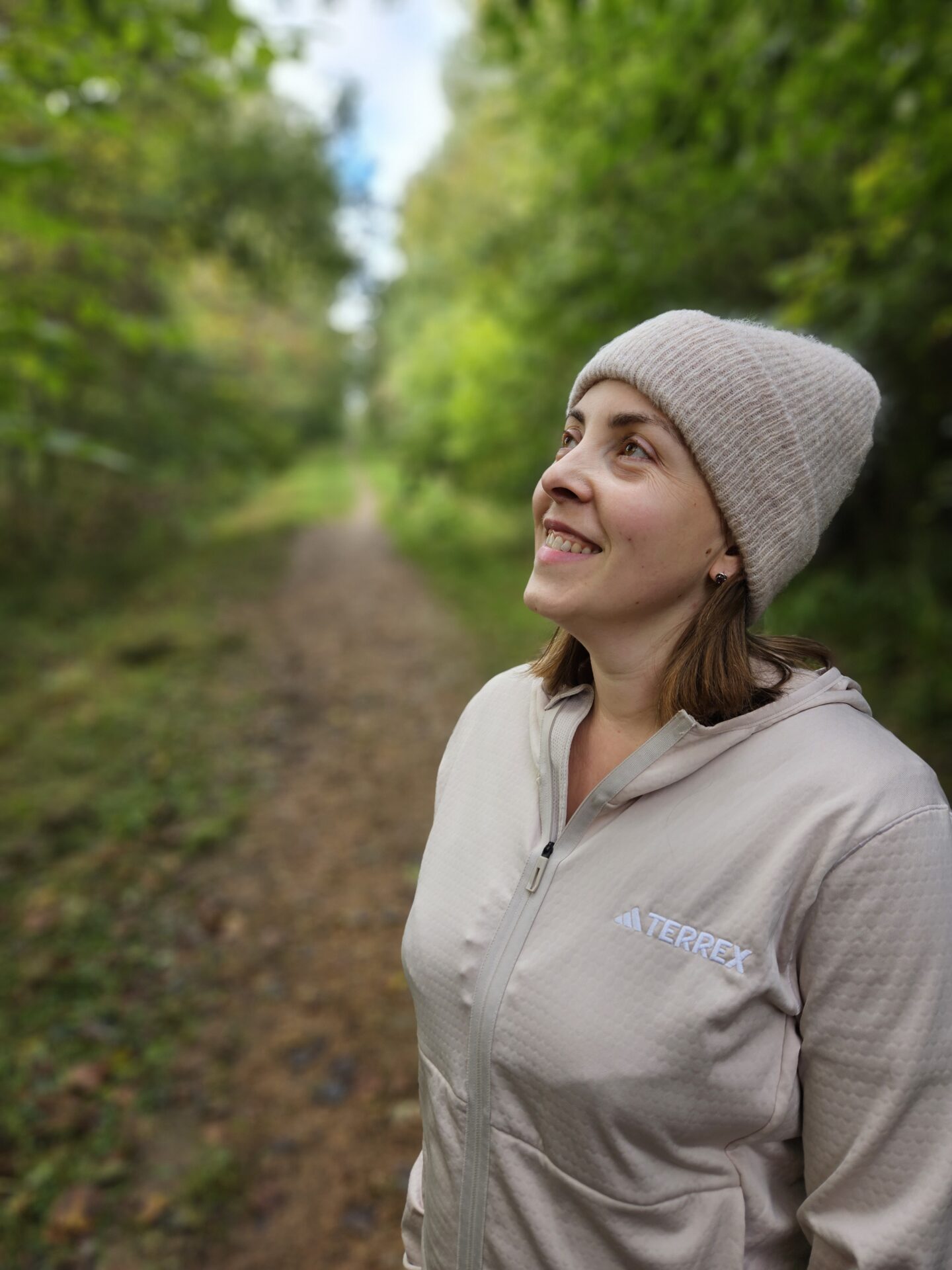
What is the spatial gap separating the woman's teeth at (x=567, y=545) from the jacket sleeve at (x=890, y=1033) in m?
0.60

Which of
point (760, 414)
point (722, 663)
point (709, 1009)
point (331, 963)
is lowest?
point (331, 963)

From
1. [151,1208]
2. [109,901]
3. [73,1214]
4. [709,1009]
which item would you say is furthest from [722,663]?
[109,901]

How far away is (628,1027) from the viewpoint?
44.6 inches

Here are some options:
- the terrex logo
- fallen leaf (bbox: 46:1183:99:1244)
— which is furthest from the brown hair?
fallen leaf (bbox: 46:1183:99:1244)

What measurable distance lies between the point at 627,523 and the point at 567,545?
0.41 feet

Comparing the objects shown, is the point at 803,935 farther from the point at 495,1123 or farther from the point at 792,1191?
the point at 495,1123

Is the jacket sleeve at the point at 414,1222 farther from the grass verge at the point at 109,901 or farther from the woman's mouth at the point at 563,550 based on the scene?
the grass verge at the point at 109,901

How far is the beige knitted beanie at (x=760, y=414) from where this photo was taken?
122 cm

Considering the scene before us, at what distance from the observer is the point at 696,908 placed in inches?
45.1

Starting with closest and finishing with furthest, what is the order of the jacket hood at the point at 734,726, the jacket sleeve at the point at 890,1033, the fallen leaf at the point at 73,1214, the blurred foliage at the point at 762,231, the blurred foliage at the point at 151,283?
1. the jacket sleeve at the point at 890,1033
2. the jacket hood at the point at 734,726
3. the fallen leaf at the point at 73,1214
4. the blurred foliage at the point at 762,231
5. the blurred foliage at the point at 151,283

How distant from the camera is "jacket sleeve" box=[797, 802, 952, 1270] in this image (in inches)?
40.6

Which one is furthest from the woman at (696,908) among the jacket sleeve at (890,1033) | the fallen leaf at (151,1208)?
the fallen leaf at (151,1208)

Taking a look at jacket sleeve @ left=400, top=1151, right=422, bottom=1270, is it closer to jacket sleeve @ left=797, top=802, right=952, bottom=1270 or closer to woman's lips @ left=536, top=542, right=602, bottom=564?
jacket sleeve @ left=797, top=802, right=952, bottom=1270

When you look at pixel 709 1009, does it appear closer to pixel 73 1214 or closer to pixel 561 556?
pixel 561 556
